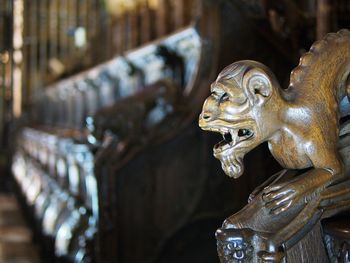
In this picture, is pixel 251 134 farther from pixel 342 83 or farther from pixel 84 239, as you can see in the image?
pixel 84 239

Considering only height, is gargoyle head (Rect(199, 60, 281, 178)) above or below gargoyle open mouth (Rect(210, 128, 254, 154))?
above

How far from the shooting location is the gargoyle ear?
0.53 meters

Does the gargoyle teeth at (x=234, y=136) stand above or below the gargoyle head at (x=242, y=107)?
below

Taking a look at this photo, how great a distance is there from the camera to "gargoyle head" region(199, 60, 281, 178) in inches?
21.1

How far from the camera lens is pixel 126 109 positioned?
1905 millimetres

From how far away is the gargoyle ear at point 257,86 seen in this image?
1.75 ft

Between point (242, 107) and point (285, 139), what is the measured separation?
6cm

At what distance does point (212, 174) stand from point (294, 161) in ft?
4.23

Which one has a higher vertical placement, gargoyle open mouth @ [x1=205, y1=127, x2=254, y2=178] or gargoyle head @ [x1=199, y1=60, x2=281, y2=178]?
gargoyle head @ [x1=199, y1=60, x2=281, y2=178]

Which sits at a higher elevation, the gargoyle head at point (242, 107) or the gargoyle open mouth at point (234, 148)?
the gargoyle head at point (242, 107)

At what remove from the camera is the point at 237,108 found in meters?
0.54

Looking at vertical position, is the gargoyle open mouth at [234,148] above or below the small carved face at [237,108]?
below

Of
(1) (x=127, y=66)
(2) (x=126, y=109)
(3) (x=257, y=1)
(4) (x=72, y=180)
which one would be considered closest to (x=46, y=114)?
(1) (x=127, y=66)

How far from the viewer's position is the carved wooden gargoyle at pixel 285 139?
0.52 meters
